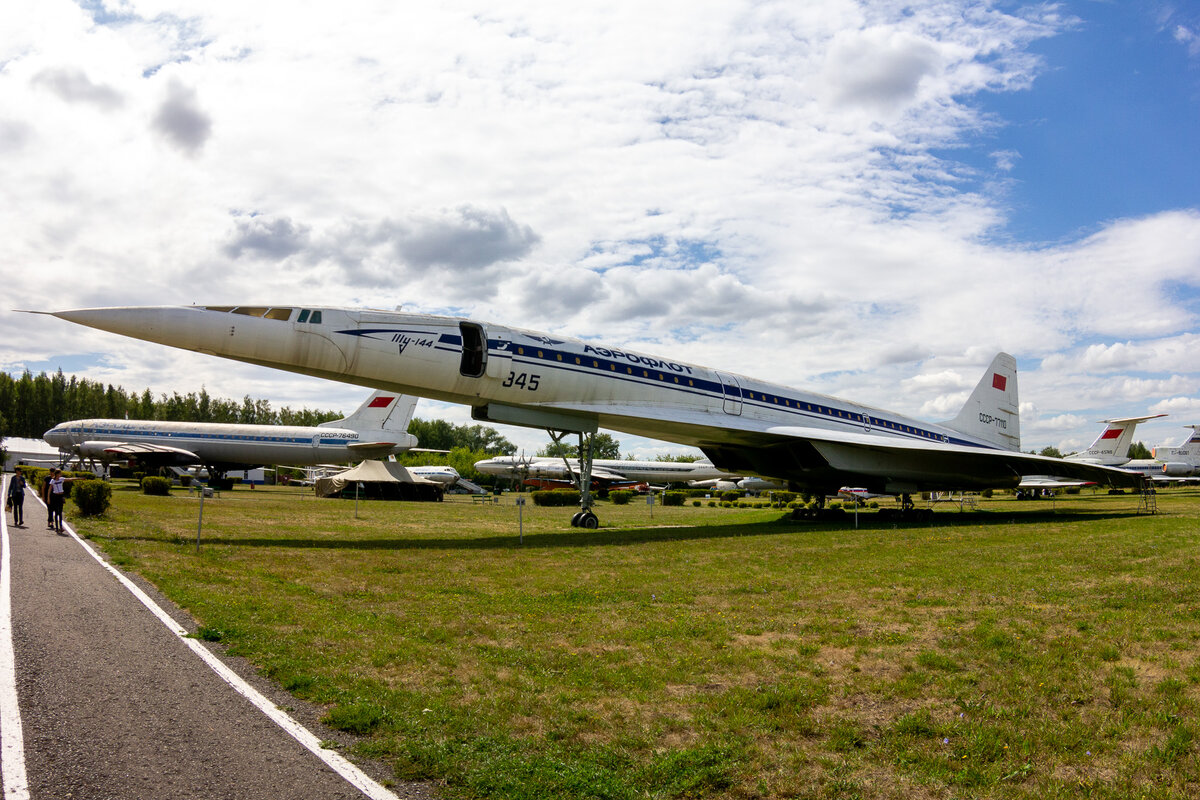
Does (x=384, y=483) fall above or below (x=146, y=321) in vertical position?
below

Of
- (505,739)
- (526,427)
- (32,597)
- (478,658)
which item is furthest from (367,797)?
(526,427)

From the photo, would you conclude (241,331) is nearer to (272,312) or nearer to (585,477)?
(272,312)

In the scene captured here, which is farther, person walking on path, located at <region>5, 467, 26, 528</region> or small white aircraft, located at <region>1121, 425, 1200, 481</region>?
small white aircraft, located at <region>1121, 425, 1200, 481</region>

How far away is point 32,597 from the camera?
8086 millimetres

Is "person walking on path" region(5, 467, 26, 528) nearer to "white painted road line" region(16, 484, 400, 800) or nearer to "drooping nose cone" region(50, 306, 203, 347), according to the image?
"drooping nose cone" region(50, 306, 203, 347)

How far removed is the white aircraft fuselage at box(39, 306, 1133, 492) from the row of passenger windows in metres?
0.02

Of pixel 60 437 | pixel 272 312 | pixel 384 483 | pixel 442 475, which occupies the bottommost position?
pixel 442 475

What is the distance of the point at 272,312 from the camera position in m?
14.2

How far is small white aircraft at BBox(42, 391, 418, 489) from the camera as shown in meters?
42.5

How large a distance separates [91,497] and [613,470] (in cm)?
4558

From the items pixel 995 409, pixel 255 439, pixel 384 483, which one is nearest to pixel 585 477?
pixel 995 409

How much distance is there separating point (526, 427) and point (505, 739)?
43.3 feet

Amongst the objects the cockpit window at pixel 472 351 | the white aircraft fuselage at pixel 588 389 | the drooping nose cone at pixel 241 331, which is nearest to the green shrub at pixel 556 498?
the white aircraft fuselage at pixel 588 389

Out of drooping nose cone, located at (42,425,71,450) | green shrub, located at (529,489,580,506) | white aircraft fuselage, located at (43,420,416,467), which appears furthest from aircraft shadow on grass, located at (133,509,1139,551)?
drooping nose cone, located at (42,425,71,450)
